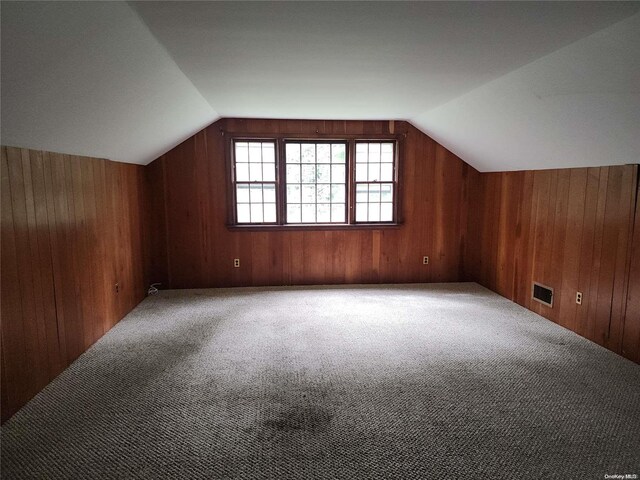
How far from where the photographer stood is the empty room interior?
76.0 inches

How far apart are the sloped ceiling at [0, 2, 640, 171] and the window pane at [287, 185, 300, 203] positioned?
54.8 inches

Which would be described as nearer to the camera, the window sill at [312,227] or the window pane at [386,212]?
the window sill at [312,227]

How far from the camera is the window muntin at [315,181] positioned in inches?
202

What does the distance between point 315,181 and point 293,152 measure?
477mm

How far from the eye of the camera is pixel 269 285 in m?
5.23

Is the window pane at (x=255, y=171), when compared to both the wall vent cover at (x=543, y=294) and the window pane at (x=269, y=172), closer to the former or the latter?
the window pane at (x=269, y=172)

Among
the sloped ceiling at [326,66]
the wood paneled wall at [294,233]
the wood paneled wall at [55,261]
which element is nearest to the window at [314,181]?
the wood paneled wall at [294,233]

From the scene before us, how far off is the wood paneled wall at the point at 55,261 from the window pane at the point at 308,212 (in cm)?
217

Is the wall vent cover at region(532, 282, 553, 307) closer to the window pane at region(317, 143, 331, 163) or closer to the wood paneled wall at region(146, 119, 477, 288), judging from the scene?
the wood paneled wall at region(146, 119, 477, 288)

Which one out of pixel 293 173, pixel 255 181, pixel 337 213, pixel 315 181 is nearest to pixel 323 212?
pixel 337 213

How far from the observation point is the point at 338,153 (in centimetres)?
519

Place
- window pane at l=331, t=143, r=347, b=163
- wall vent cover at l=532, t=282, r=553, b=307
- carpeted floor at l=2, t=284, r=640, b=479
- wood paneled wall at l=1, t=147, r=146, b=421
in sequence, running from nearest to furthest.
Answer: carpeted floor at l=2, t=284, r=640, b=479 < wood paneled wall at l=1, t=147, r=146, b=421 < wall vent cover at l=532, t=282, r=553, b=307 < window pane at l=331, t=143, r=347, b=163

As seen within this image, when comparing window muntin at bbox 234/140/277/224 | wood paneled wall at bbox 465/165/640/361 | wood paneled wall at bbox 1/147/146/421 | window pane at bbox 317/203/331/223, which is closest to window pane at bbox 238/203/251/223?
window muntin at bbox 234/140/277/224

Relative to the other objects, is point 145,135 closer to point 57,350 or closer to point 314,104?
point 314,104
